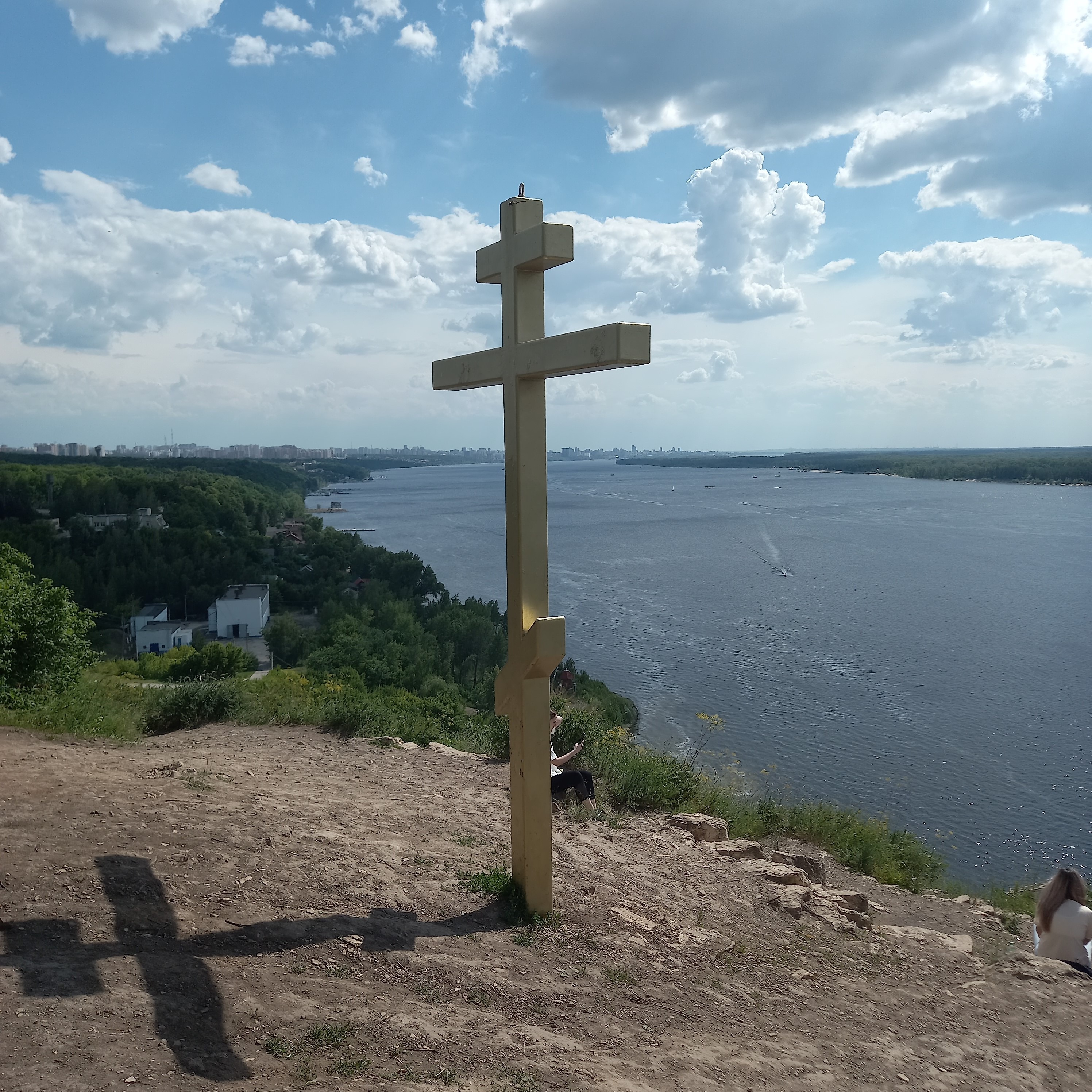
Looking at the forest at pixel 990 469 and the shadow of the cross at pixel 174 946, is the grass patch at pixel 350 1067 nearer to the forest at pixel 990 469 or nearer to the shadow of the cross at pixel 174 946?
the shadow of the cross at pixel 174 946

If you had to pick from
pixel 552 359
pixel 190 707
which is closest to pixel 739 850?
pixel 552 359

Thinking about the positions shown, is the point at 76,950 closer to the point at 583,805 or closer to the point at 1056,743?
the point at 583,805

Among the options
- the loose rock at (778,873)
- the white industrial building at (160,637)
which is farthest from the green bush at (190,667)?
the white industrial building at (160,637)

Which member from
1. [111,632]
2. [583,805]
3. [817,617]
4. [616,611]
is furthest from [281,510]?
[583,805]

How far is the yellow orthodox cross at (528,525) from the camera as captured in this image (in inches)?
166

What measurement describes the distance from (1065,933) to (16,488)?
6018cm

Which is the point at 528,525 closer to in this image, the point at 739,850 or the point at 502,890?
the point at 502,890

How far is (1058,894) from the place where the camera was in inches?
Answer: 214

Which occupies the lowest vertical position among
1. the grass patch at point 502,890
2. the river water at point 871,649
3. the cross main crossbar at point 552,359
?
the river water at point 871,649

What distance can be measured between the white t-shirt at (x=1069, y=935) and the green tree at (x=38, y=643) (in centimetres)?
797

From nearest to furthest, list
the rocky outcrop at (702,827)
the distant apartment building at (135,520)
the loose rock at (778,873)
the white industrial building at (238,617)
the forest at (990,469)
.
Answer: the loose rock at (778,873) < the rocky outcrop at (702,827) < the white industrial building at (238,617) < the distant apartment building at (135,520) < the forest at (990,469)

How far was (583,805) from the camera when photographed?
6562 mm

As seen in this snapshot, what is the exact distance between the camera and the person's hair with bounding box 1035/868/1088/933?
214 inches

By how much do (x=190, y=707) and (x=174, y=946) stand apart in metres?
5.72
